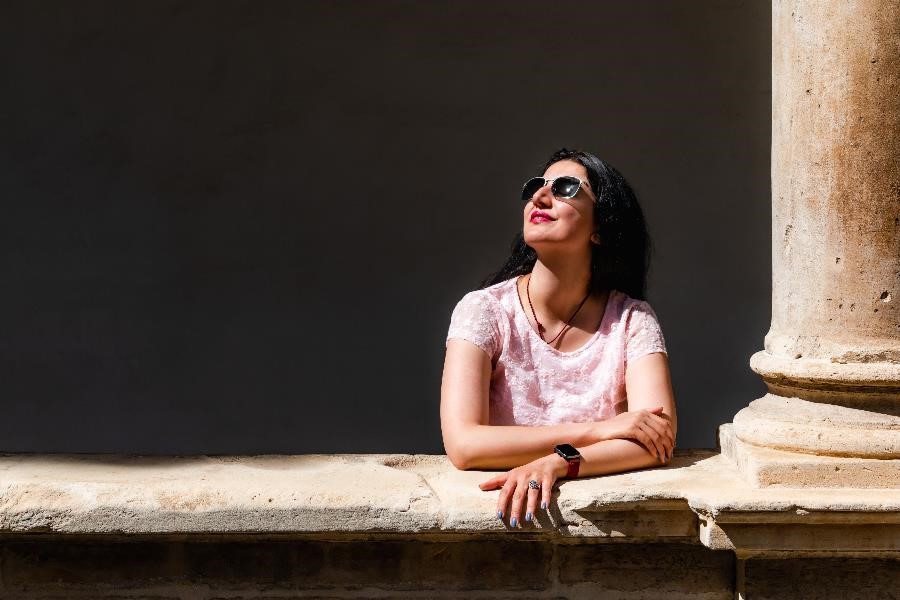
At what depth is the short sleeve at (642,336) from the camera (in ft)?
9.27

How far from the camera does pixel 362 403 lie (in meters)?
6.04

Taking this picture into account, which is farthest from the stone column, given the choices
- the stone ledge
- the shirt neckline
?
the shirt neckline

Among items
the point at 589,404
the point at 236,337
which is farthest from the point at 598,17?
the point at 589,404

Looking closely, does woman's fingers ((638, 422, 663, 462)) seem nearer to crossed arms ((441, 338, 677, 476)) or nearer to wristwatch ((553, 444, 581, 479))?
crossed arms ((441, 338, 677, 476))

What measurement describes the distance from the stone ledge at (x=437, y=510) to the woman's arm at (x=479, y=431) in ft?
0.37

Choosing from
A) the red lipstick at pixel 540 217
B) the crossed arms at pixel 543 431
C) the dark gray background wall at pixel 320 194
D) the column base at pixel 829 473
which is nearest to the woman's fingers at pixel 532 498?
the crossed arms at pixel 543 431

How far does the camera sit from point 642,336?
9.34 feet

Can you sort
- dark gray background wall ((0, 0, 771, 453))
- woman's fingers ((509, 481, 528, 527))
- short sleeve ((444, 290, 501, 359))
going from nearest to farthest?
woman's fingers ((509, 481, 528, 527)) < short sleeve ((444, 290, 501, 359)) < dark gray background wall ((0, 0, 771, 453))

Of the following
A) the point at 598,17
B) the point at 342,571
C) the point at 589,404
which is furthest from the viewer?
the point at 598,17

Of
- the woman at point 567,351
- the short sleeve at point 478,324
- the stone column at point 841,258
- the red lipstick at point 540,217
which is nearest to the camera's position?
the stone column at point 841,258

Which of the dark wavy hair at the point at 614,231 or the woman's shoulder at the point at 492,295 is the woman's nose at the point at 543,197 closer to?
the dark wavy hair at the point at 614,231

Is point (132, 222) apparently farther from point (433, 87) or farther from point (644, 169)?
point (644, 169)

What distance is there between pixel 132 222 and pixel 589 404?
374cm

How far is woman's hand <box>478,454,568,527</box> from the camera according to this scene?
2402 millimetres
